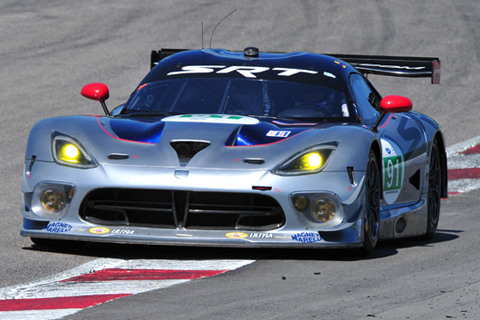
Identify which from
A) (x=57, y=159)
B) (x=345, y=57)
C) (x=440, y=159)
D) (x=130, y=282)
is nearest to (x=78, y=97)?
(x=345, y=57)

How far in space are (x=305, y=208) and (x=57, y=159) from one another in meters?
1.37

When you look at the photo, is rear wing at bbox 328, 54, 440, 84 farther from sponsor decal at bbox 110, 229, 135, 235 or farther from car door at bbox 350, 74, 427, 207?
sponsor decal at bbox 110, 229, 135, 235

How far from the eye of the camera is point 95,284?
4969mm

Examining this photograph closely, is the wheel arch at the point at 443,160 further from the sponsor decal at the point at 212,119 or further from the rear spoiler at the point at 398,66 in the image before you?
the sponsor decal at the point at 212,119

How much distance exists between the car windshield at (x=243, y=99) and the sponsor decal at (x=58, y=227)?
3.94 ft

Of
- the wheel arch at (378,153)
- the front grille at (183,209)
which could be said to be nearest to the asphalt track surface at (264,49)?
the front grille at (183,209)

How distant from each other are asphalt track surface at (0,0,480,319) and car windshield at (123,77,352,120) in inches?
37.8

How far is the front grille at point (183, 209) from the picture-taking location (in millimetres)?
5664

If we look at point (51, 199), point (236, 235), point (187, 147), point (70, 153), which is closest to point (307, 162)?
point (236, 235)

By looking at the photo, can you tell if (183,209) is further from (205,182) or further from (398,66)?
(398,66)

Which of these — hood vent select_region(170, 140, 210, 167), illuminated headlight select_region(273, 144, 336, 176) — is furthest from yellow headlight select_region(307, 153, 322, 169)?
hood vent select_region(170, 140, 210, 167)

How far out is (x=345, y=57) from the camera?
28.1ft

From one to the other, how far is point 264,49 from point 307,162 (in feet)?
40.7

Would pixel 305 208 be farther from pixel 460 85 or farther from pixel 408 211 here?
pixel 460 85
